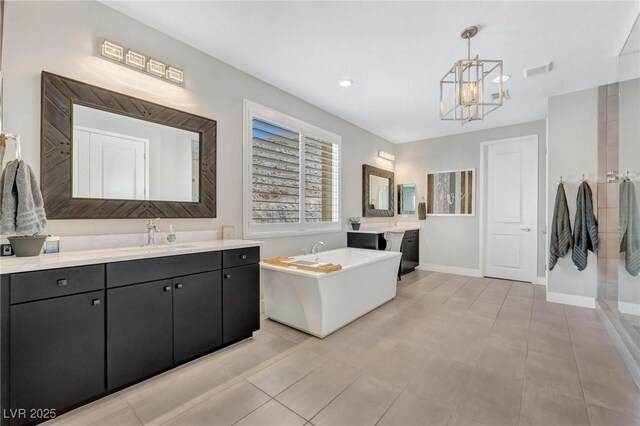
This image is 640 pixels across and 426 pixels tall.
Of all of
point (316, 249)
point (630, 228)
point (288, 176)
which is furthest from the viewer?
point (316, 249)

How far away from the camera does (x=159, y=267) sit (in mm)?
1937

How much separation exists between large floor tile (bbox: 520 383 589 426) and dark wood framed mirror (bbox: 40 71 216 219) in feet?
9.43

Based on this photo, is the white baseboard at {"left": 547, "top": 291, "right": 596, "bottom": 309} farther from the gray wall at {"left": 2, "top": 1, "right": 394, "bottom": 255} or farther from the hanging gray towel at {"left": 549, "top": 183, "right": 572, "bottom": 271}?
the gray wall at {"left": 2, "top": 1, "right": 394, "bottom": 255}

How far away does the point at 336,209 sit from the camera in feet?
14.6

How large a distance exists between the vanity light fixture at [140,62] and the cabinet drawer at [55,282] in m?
1.65

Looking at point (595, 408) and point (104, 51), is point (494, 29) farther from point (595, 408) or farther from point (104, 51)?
point (104, 51)

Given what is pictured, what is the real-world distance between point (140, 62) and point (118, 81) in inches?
10.1

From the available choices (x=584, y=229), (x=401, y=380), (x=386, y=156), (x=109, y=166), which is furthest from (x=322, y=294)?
(x=386, y=156)

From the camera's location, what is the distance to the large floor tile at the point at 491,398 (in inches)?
62.9

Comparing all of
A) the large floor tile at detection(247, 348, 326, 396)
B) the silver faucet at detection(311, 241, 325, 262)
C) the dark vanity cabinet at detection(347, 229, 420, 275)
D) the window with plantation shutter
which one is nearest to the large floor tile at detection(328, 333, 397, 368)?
the large floor tile at detection(247, 348, 326, 396)

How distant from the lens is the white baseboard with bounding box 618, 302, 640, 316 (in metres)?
2.63

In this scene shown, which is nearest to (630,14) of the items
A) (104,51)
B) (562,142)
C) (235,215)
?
(562,142)

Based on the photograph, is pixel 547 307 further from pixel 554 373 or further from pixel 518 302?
pixel 554 373

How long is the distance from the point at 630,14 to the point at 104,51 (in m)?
4.16
